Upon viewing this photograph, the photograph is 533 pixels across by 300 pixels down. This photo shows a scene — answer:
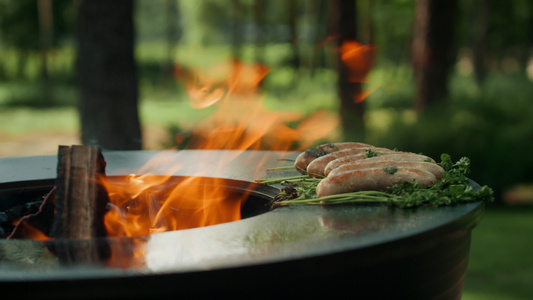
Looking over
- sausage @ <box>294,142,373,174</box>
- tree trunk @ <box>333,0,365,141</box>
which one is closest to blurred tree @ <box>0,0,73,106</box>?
tree trunk @ <box>333,0,365,141</box>

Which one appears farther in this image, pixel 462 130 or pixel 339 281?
pixel 462 130

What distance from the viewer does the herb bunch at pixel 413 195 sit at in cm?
219

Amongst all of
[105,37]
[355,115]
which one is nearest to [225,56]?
[355,115]

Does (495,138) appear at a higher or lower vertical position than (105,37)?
lower

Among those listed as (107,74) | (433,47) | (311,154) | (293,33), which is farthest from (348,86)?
(293,33)

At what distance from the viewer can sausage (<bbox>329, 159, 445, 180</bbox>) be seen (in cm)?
233

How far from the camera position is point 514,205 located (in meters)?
9.03

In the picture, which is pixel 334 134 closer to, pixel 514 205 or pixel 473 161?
pixel 473 161

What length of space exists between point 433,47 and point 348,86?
5.13ft

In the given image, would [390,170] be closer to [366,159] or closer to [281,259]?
[366,159]

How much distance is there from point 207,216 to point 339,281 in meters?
1.32

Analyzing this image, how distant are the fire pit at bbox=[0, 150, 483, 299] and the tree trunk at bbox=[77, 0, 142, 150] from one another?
338cm

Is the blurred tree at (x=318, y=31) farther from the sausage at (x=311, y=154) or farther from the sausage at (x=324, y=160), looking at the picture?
the sausage at (x=324, y=160)

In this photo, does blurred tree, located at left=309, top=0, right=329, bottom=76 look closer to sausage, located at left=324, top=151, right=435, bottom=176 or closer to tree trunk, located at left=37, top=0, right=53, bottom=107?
tree trunk, located at left=37, top=0, right=53, bottom=107
